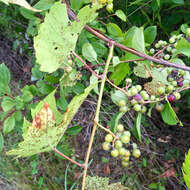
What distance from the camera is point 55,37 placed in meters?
0.56

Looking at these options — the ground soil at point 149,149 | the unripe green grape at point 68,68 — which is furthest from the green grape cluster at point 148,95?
the ground soil at point 149,149

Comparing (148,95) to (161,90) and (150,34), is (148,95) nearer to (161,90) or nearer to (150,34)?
(161,90)

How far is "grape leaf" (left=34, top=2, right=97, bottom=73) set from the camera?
1.73 feet

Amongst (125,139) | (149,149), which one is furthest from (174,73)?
(149,149)

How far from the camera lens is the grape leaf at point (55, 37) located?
526 millimetres

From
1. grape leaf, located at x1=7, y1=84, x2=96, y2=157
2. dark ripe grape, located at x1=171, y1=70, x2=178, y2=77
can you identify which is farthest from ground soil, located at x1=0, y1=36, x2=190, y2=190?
grape leaf, located at x1=7, y1=84, x2=96, y2=157

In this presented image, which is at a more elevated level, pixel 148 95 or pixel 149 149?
pixel 148 95

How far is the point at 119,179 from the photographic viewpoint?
6.53ft

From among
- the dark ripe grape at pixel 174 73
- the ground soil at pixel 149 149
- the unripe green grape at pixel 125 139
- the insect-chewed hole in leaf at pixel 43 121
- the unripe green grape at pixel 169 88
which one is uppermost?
the insect-chewed hole in leaf at pixel 43 121

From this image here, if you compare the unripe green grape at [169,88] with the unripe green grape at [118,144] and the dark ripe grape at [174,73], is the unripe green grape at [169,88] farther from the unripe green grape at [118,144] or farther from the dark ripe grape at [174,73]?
the unripe green grape at [118,144]

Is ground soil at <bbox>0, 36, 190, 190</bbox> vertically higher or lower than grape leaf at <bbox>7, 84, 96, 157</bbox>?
lower

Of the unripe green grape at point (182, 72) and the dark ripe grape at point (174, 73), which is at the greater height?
the unripe green grape at point (182, 72)

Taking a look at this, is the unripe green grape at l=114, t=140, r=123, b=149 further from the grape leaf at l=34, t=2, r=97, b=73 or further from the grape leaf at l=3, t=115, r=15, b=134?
the grape leaf at l=3, t=115, r=15, b=134

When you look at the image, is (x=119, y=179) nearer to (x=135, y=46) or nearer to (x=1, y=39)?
(x=135, y=46)
